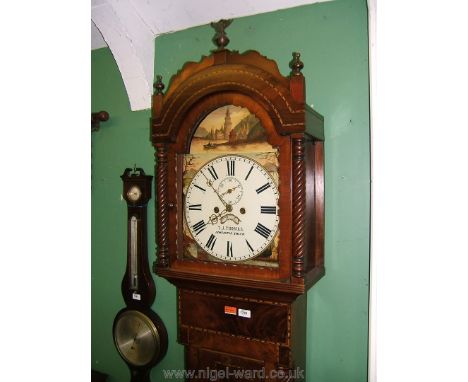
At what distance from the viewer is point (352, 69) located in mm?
1417

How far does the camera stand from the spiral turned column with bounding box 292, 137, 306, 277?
108cm

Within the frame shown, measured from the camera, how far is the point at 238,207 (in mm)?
1224

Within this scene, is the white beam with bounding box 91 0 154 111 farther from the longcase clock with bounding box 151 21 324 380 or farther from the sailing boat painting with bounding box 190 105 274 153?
the sailing boat painting with bounding box 190 105 274 153

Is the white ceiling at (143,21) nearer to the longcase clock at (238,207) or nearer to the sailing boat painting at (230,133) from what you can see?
the longcase clock at (238,207)

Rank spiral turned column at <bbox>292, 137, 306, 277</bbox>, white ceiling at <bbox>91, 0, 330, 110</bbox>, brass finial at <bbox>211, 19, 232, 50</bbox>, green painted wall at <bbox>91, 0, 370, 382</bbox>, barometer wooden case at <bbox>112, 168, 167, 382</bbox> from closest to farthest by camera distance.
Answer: spiral turned column at <bbox>292, 137, 306, 277</bbox> → brass finial at <bbox>211, 19, 232, 50</bbox> → green painted wall at <bbox>91, 0, 370, 382</bbox> → white ceiling at <bbox>91, 0, 330, 110</bbox> → barometer wooden case at <bbox>112, 168, 167, 382</bbox>

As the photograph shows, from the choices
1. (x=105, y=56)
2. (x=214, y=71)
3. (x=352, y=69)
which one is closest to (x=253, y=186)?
(x=214, y=71)

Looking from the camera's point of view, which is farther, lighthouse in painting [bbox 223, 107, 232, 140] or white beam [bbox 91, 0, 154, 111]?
white beam [bbox 91, 0, 154, 111]

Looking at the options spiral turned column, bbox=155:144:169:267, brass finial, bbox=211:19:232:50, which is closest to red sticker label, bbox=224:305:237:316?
spiral turned column, bbox=155:144:169:267

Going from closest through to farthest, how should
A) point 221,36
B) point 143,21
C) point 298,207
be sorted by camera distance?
point 298,207 → point 221,36 → point 143,21

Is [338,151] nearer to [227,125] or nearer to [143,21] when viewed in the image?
[227,125]

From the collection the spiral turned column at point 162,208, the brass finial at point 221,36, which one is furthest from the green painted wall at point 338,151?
the spiral turned column at point 162,208

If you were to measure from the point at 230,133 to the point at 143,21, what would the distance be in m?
1.00

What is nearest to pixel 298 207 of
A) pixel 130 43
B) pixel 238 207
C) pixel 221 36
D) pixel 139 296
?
pixel 238 207

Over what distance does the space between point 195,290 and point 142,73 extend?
123 cm
